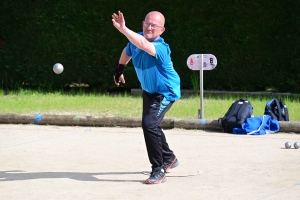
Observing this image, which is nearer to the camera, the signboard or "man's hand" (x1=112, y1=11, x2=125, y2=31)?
"man's hand" (x1=112, y1=11, x2=125, y2=31)

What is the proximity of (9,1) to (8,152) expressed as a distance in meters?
7.18

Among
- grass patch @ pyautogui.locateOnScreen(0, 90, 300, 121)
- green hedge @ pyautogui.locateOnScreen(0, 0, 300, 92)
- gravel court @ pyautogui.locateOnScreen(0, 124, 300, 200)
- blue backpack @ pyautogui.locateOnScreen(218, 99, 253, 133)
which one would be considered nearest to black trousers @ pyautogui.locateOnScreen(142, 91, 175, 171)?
gravel court @ pyautogui.locateOnScreen(0, 124, 300, 200)

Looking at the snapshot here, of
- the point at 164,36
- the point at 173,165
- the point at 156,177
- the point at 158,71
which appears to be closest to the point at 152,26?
the point at 158,71

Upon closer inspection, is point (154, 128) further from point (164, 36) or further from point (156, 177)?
point (164, 36)

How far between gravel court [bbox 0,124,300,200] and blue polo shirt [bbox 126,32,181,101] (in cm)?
88

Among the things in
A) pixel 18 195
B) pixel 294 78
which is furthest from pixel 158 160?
pixel 294 78

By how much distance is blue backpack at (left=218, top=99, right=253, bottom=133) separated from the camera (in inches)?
391

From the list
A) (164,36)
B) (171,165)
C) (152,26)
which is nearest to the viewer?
(152,26)

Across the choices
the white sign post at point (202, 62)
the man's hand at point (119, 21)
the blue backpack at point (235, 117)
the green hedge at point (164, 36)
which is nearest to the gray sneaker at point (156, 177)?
the man's hand at point (119, 21)

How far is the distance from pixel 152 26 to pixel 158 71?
428 millimetres

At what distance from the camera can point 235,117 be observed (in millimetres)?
10023

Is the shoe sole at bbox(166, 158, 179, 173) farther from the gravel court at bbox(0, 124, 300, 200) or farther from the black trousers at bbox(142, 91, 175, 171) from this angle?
the black trousers at bbox(142, 91, 175, 171)

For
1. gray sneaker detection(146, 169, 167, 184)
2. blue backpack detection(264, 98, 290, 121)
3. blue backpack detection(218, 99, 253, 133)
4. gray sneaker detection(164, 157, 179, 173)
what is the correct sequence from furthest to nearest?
blue backpack detection(264, 98, 290, 121) < blue backpack detection(218, 99, 253, 133) < gray sneaker detection(164, 157, 179, 173) < gray sneaker detection(146, 169, 167, 184)

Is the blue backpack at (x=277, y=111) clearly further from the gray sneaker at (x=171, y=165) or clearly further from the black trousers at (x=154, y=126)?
the black trousers at (x=154, y=126)
